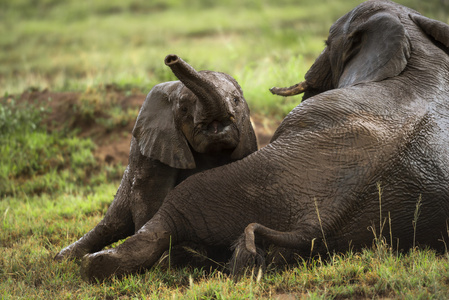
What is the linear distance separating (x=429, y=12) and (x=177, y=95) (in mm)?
8404

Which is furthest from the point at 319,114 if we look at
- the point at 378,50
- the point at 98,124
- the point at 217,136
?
the point at 98,124

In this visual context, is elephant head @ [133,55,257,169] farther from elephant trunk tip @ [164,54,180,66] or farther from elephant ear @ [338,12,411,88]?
elephant ear @ [338,12,411,88]

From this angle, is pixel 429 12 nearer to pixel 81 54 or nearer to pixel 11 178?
pixel 11 178

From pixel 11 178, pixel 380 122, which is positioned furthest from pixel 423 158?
pixel 11 178

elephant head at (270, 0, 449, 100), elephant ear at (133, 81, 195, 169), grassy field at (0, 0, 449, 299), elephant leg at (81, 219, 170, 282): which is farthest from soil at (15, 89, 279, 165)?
elephant leg at (81, 219, 170, 282)

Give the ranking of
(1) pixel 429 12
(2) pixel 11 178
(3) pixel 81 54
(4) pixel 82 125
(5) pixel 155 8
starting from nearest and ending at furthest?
1. (2) pixel 11 178
2. (4) pixel 82 125
3. (1) pixel 429 12
4. (3) pixel 81 54
5. (5) pixel 155 8

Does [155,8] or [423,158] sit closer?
[423,158]

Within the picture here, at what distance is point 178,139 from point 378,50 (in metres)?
1.56

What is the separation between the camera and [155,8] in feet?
85.7

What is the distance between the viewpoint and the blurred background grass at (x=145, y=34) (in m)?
14.5

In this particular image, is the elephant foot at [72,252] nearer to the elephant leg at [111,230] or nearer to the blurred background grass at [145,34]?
the elephant leg at [111,230]

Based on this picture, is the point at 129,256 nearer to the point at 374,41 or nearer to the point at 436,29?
the point at 374,41

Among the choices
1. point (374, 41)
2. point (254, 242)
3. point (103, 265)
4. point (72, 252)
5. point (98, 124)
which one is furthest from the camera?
point (98, 124)

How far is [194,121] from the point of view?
176 inches
